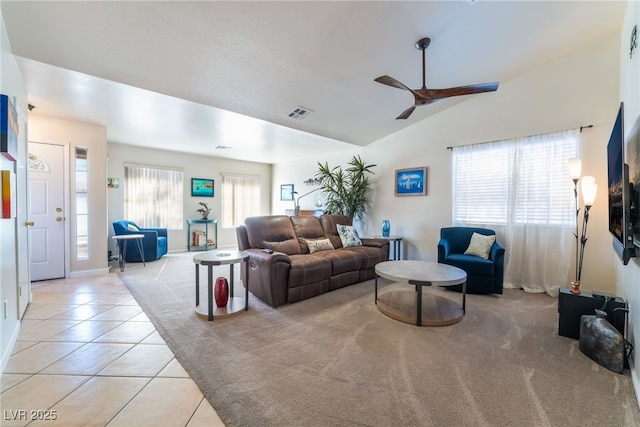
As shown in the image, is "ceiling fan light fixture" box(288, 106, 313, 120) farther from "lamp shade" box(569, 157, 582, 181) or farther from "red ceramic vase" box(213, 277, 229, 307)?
"lamp shade" box(569, 157, 582, 181)

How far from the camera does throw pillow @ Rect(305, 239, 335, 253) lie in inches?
158

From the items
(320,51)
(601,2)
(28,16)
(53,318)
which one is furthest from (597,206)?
(53,318)

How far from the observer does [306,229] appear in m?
4.27

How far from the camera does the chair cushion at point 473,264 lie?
3514 millimetres

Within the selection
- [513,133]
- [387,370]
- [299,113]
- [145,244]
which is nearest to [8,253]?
[387,370]

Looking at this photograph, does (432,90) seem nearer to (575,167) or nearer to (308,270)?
(575,167)

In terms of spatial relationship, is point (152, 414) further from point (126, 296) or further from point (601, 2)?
point (601, 2)

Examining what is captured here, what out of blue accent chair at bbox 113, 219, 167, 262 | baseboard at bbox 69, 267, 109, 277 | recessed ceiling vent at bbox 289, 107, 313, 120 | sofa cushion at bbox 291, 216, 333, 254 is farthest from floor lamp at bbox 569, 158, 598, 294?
blue accent chair at bbox 113, 219, 167, 262

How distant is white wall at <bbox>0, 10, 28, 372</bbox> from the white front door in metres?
1.83

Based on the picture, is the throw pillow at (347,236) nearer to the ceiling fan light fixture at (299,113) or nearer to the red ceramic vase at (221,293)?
the ceiling fan light fixture at (299,113)

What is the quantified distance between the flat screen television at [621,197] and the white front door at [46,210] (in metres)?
6.47

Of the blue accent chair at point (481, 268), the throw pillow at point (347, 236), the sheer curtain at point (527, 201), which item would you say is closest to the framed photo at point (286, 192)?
the throw pillow at point (347, 236)

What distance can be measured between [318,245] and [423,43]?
9.36ft

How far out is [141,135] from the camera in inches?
201
